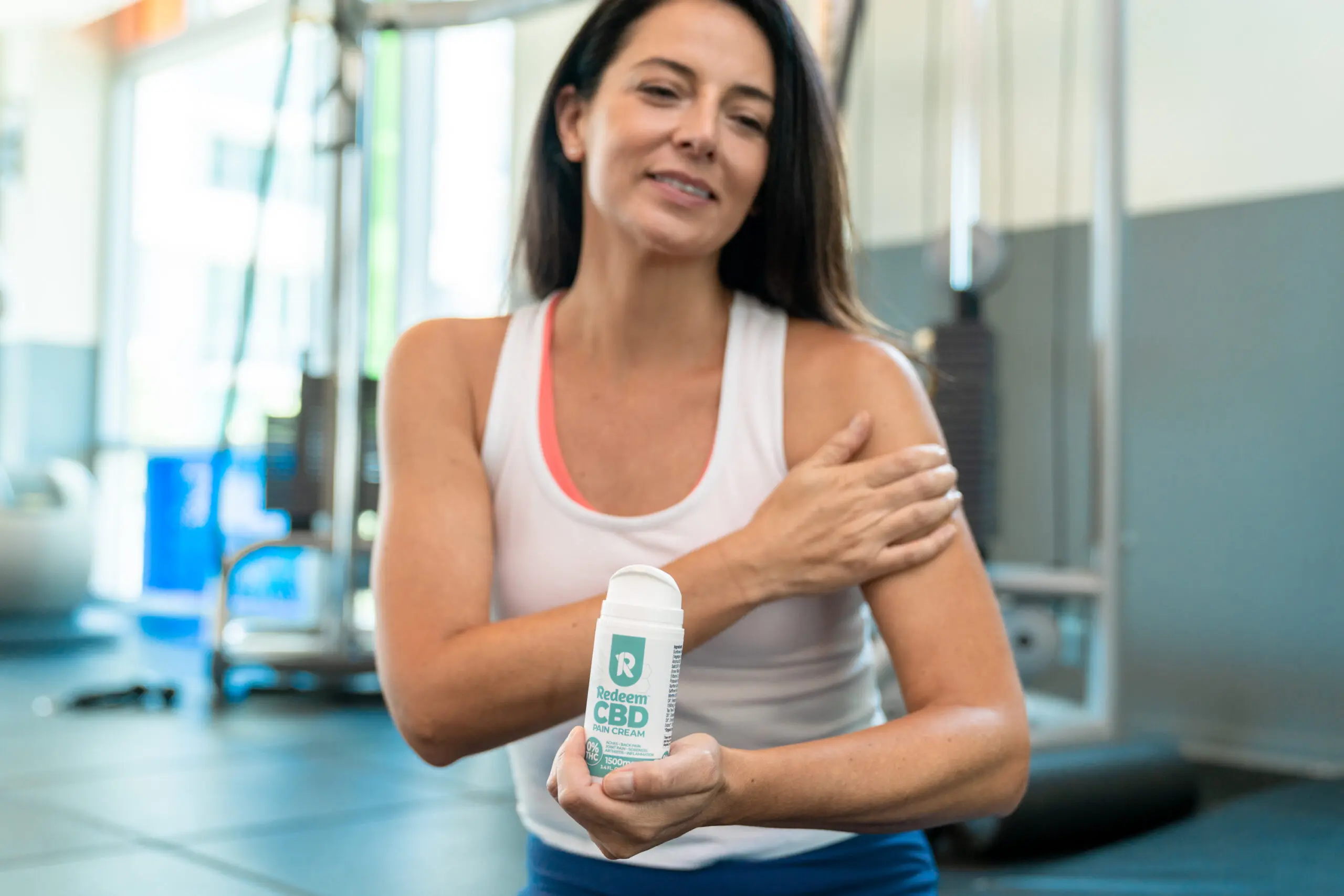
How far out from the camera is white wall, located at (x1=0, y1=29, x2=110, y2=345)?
595 cm

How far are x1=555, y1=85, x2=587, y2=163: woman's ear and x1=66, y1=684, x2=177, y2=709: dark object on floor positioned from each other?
111 inches

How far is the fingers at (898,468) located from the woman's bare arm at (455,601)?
119mm

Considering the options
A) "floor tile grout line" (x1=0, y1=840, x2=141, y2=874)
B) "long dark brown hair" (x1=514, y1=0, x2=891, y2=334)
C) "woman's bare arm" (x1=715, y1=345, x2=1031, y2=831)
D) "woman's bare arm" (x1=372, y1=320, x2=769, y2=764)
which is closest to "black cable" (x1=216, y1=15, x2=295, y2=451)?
"floor tile grout line" (x1=0, y1=840, x2=141, y2=874)

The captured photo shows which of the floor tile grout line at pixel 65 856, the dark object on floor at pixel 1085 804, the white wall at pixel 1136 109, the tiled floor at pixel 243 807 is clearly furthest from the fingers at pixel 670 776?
the white wall at pixel 1136 109

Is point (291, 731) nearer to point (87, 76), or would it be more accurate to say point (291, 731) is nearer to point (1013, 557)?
point (1013, 557)

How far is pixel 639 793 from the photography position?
25.1 inches

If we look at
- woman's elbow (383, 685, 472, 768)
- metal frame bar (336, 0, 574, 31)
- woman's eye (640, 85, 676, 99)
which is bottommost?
woman's elbow (383, 685, 472, 768)

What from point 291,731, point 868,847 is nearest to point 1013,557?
point 291,731

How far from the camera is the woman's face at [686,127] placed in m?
1.07

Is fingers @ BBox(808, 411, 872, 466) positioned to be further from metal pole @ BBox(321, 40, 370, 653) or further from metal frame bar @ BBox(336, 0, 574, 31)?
metal pole @ BBox(321, 40, 370, 653)

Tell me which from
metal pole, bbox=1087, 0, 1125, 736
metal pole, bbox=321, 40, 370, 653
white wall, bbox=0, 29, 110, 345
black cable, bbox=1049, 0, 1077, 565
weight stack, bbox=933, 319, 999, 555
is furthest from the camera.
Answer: white wall, bbox=0, 29, 110, 345

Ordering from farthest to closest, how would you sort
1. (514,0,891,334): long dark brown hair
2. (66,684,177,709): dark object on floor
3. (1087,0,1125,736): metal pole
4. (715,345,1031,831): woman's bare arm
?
1. (66,684,177,709): dark object on floor
2. (1087,0,1125,736): metal pole
3. (514,0,891,334): long dark brown hair
4. (715,345,1031,831): woman's bare arm

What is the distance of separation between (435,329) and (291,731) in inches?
89.5

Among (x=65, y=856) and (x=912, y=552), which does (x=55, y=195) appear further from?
(x=912, y=552)
